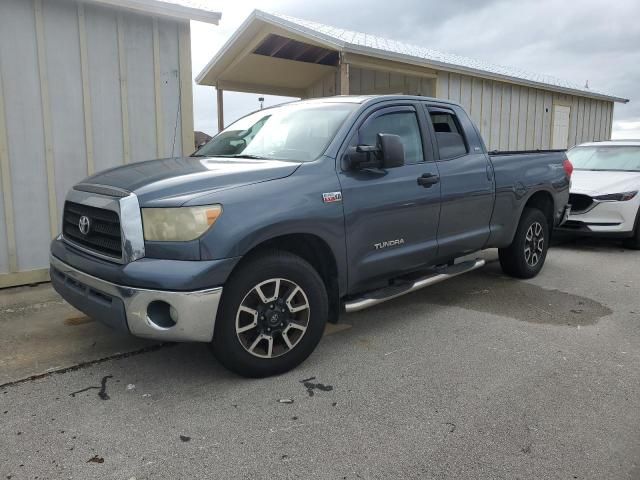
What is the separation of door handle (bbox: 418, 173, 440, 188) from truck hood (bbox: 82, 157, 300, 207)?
124 cm

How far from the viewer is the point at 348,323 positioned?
461 cm

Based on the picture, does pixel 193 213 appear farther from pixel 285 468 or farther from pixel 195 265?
pixel 285 468

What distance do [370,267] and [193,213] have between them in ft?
4.90

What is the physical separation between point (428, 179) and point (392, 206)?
559mm

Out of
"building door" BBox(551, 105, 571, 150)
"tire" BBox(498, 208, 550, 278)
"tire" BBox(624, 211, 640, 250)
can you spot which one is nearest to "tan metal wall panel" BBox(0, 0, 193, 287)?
"tire" BBox(498, 208, 550, 278)

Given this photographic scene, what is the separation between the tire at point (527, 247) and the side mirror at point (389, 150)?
2.54 m

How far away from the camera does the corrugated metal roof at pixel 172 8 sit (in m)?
5.83

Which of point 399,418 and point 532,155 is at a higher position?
point 532,155

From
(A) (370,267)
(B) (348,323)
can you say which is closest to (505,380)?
(A) (370,267)

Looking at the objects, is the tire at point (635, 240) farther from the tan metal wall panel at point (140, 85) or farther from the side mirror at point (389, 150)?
the tan metal wall panel at point (140, 85)

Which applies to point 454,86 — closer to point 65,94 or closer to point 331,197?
point 65,94

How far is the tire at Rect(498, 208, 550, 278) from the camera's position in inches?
227

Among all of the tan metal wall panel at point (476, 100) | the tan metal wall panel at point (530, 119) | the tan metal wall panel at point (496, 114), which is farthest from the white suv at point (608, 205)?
the tan metal wall panel at point (530, 119)

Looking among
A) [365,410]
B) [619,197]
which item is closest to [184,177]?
[365,410]
